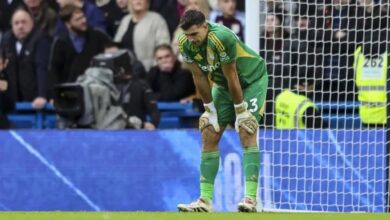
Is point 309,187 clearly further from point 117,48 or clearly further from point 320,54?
point 117,48

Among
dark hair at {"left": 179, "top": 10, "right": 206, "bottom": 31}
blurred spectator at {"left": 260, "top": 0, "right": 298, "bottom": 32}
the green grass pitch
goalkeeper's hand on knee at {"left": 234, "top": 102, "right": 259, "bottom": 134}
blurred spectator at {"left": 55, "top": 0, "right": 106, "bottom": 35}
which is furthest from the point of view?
blurred spectator at {"left": 55, "top": 0, "right": 106, "bottom": 35}

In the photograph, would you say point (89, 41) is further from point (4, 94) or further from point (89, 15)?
point (4, 94)

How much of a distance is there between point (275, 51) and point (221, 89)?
86.3 inches

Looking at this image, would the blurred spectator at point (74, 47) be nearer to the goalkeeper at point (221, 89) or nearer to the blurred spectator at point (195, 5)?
the blurred spectator at point (195, 5)

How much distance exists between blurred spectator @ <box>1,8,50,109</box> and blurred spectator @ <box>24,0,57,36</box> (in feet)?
0.31

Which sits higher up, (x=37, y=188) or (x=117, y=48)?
(x=117, y=48)

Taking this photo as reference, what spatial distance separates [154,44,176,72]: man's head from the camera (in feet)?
47.2

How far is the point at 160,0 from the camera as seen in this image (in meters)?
14.8

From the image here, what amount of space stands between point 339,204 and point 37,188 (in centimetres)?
325

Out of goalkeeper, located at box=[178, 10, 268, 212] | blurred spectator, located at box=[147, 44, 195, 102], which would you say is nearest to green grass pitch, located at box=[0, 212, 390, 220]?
goalkeeper, located at box=[178, 10, 268, 212]

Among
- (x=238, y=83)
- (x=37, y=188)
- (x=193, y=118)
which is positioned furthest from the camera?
(x=193, y=118)

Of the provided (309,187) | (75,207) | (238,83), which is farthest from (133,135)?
(238,83)

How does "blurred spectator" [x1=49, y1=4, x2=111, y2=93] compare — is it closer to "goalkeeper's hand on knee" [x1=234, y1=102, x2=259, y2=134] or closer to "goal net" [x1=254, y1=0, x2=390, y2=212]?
"goal net" [x1=254, y1=0, x2=390, y2=212]

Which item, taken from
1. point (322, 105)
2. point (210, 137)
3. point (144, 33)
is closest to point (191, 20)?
point (210, 137)
